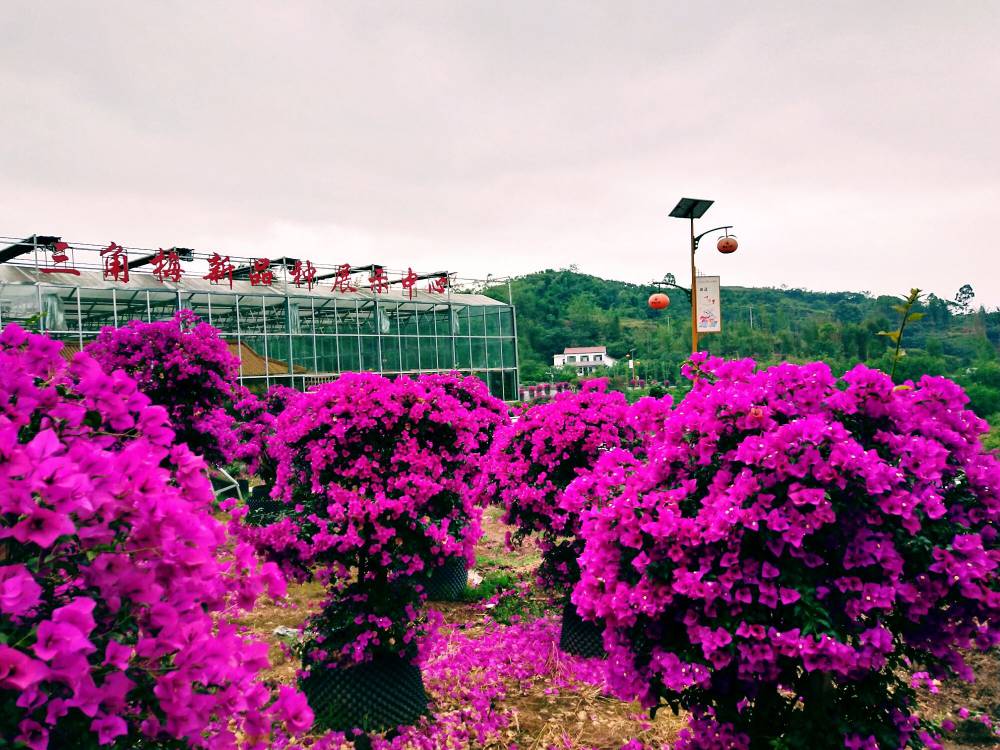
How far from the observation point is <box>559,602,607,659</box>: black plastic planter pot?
516 centimetres

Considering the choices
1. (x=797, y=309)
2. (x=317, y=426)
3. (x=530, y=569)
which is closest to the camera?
(x=317, y=426)

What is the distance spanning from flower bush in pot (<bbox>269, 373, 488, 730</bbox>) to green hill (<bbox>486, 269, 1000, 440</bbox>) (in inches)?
869

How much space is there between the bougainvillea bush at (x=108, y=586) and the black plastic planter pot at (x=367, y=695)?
2.55 meters

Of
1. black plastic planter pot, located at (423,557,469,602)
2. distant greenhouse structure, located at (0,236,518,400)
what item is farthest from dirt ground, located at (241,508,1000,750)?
distant greenhouse structure, located at (0,236,518,400)

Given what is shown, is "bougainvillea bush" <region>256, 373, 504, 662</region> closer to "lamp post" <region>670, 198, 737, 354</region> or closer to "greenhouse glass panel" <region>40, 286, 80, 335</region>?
"lamp post" <region>670, 198, 737, 354</region>

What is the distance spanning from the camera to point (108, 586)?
58.9 inches

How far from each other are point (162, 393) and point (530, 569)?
4787mm

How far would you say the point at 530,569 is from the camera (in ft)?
25.6

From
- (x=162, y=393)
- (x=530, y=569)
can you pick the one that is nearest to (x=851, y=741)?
(x=530, y=569)

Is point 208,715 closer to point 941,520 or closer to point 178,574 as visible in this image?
point 178,574

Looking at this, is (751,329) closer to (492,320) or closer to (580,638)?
(492,320)

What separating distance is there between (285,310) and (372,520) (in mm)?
17813

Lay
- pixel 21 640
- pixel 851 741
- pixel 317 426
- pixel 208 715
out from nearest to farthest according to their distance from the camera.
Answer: pixel 21 640
pixel 208 715
pixel 851 741
pixel 317 426

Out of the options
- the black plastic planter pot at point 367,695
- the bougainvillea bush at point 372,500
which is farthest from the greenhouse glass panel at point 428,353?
the black plastic planter pot at point 367,695
